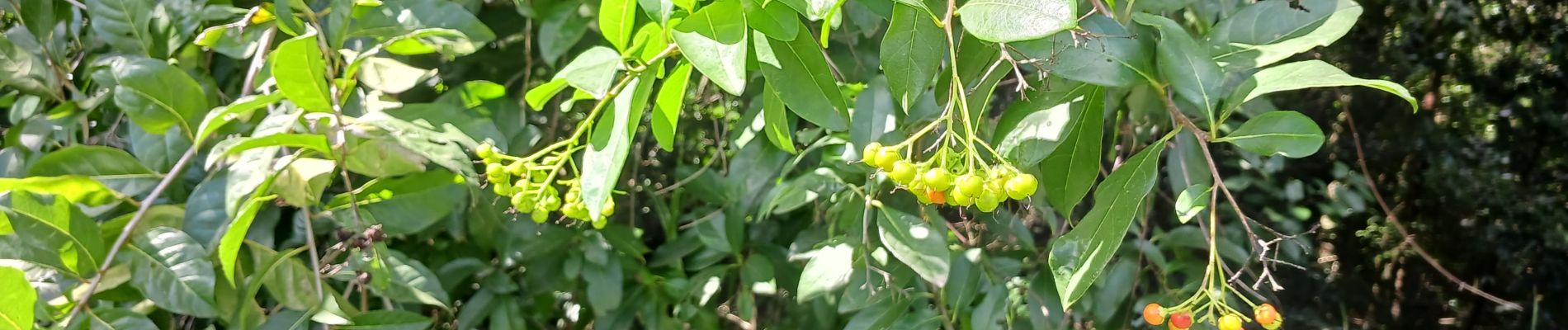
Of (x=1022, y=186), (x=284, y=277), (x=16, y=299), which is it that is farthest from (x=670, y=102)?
(x=16, y=299)

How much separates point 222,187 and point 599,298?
490mm

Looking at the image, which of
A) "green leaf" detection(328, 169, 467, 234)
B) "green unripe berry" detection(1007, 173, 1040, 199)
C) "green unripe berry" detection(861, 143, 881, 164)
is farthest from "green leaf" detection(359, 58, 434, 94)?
"green unripe berry" detection(1007, 173, 1040, 199)

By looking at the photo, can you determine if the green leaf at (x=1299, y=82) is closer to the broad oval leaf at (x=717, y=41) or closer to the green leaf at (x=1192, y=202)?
the green leaf at (x=1192, y=202)

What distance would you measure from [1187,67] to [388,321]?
844 mm

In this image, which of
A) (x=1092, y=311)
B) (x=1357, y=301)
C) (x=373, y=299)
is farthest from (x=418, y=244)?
(x=1357, y=301)

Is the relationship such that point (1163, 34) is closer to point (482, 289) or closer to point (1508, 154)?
point (482, 289)

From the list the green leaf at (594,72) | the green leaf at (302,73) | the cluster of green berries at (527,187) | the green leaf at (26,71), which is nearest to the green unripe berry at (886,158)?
the green leaf at (594,72)

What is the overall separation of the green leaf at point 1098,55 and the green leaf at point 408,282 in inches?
28.2

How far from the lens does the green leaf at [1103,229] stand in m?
0.62

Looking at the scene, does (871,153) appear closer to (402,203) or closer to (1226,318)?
(1226,318)

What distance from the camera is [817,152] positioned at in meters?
1.25

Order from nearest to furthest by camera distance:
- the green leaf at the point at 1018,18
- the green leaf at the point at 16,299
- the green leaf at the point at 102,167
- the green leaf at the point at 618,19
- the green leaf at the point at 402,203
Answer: the green leaf at the point at 1018,18 → the green leaf at the point at 618,19 → the green leaf at the point at 16,299 → the green leaf at the point at 102,167 → the green leaf at the point at 402,203

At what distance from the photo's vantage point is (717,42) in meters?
0.62

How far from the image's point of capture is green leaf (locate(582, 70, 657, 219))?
67 centimetres
